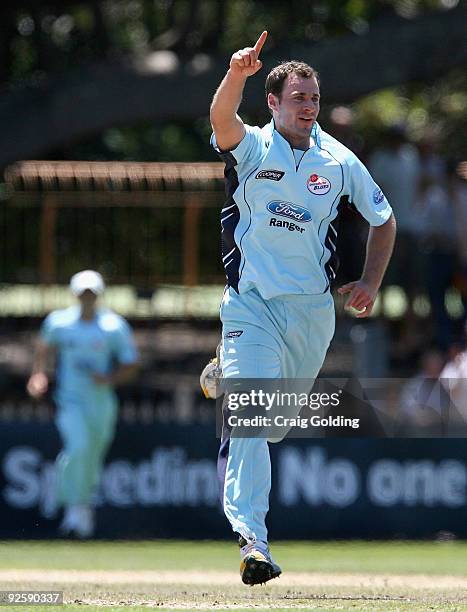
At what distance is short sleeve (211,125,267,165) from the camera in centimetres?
701

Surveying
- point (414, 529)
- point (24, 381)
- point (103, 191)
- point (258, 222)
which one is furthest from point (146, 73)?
point (258, 222)

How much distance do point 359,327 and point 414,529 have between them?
2.26 metres

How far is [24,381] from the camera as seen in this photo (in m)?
16.7

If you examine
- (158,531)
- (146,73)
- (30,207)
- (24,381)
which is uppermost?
(146,73)

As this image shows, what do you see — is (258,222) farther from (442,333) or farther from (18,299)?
(18,299)

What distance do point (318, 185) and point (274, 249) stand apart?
0.38 meters

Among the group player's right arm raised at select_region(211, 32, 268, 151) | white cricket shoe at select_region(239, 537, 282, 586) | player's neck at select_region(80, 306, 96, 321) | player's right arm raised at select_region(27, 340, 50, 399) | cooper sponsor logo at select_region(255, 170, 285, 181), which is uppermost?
player's right arm raised at select_region(211, 32, 268, 151)

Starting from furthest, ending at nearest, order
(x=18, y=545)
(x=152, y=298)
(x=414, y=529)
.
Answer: (x=152, y=298), (x=414, y=529), (x=18, y=545)

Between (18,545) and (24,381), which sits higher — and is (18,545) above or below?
below

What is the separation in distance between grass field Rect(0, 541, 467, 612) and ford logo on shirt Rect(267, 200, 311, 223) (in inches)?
72.7

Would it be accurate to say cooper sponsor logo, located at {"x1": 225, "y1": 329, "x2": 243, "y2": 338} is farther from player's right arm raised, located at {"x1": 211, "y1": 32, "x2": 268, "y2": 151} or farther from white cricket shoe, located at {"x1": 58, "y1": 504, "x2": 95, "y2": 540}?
white cricket shoe, located at {"x1": 58, "y1": 504, "x2": 95, "y2": 540}

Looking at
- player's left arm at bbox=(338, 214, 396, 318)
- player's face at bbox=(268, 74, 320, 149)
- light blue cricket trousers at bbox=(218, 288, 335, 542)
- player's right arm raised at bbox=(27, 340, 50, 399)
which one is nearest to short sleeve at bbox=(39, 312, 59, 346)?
player's right arm raised at bbox=(27, 340, 50, 399)

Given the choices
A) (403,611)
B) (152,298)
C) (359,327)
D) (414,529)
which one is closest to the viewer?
(403,611)

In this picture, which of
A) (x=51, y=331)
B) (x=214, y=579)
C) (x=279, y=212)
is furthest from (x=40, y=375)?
(x=279, y=212)
